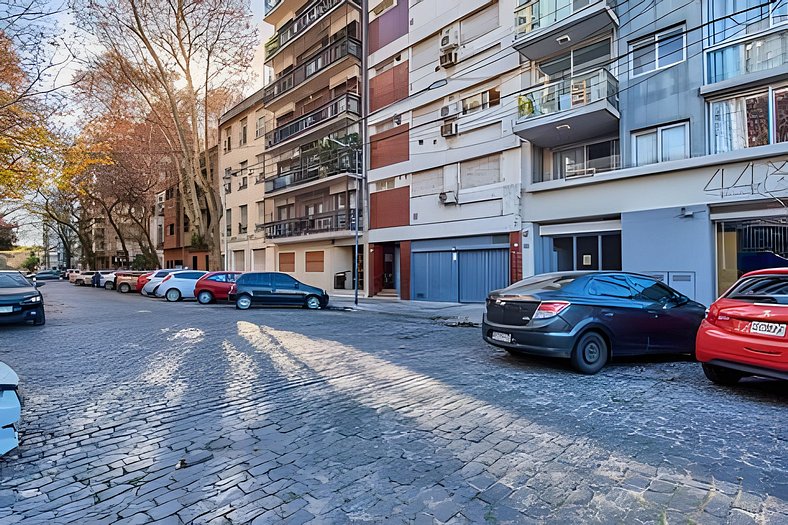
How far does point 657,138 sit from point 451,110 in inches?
344

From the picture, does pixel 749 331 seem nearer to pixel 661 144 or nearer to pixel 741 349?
pixel 741 349

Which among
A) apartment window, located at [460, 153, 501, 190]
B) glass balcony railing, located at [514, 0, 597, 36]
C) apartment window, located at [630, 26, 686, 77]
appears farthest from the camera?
apartment window, located at [460, 153, 501, 190]

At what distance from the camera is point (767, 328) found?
194 inches

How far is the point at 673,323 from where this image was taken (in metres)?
7.26

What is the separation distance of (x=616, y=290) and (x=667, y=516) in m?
4.77

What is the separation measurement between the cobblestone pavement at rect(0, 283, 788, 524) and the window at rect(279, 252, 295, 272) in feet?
74.4

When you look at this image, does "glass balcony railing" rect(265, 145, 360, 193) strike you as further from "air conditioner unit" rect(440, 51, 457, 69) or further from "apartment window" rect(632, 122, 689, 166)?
"apartment window" rect(632, 122, 689, 166)

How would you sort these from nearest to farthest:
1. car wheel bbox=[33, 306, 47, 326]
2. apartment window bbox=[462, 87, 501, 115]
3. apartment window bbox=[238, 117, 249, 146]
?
car wheel bbox=[33, 306, 47, 326] < apartment window bbox=[462, 87, 501, 115] < apartment window bbox=[238, 117, 249, 146]

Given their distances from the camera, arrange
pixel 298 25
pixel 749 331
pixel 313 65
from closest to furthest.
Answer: pixel 749 331 → pixel 313 65 → pixel 298 25

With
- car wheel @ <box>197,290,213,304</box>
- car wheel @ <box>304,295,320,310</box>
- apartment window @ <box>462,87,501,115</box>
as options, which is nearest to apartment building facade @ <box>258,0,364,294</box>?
car wheel @ <box>304,295,320,310</box>

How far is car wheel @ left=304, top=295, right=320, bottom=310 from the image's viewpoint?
1894cm

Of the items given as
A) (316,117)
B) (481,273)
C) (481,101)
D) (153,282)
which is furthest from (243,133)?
(481,273)

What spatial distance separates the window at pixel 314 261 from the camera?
2758 cm

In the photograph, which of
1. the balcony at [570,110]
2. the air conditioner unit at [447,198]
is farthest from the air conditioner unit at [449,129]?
the balcony at [570,110]
